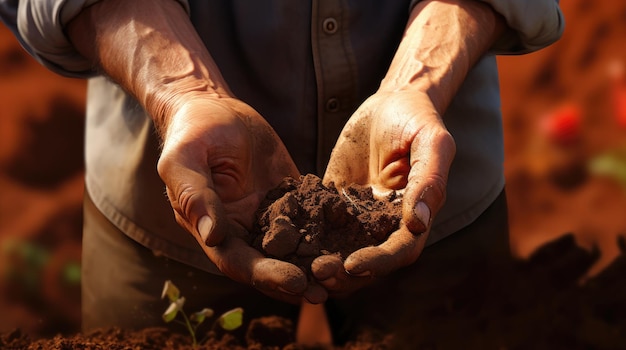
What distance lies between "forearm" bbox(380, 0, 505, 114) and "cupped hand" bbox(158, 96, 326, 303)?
27 cm

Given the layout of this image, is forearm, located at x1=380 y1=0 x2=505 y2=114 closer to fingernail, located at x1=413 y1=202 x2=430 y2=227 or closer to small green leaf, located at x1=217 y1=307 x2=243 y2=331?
fingernail, located at x1=413 y1=202 x2=430 y2=227

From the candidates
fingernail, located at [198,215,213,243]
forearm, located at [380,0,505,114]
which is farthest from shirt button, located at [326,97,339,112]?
fingernail, located at [198,215,213,243]

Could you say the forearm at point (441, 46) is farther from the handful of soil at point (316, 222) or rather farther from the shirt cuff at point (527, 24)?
the handful of soil at point (316, 222)

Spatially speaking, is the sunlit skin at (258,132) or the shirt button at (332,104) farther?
the shirt button at (332,104)

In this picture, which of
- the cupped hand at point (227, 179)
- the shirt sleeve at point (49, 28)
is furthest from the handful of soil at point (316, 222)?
the shirt sleeve at point (49, 28)

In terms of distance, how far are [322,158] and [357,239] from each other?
0.39 m

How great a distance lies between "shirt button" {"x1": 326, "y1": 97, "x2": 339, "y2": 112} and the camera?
1648 millimetres

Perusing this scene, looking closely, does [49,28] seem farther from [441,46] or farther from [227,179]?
[441,46]

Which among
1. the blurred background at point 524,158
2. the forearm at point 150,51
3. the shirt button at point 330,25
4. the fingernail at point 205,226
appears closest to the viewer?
the fingernail at point 205,226

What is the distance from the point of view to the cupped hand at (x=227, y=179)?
1.22 m

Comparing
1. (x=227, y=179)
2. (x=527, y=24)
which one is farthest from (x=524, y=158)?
(x=227, y=179)

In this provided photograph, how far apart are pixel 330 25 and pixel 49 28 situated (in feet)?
1.68

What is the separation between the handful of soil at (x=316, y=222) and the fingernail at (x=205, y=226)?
0.10 meters

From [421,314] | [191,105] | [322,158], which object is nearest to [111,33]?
[191,105]
